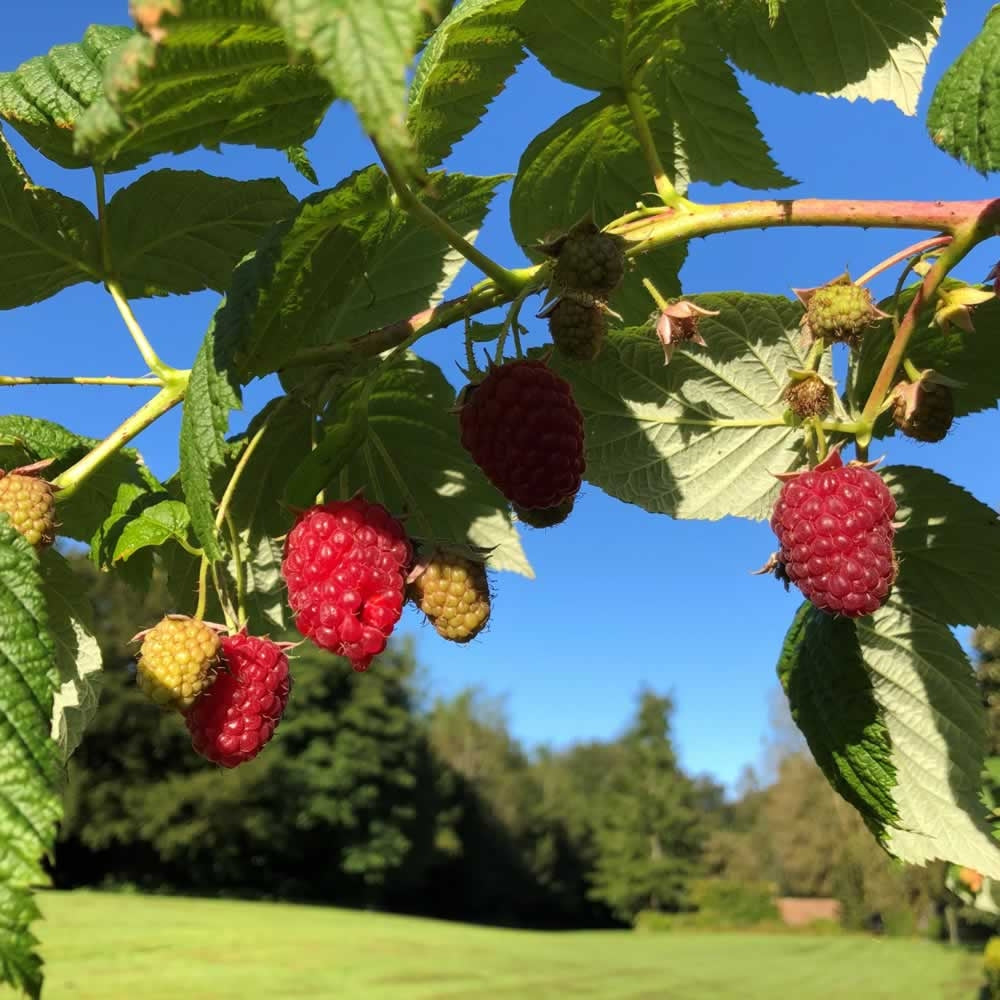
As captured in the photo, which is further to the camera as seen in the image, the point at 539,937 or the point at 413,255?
the point at 539,937

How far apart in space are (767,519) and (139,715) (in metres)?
34.6

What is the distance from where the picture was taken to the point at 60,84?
1.11m

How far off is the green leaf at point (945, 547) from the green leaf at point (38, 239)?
3.19 feet

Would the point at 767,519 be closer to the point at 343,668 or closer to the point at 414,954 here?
the point at 414,954

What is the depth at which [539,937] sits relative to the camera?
3300cm

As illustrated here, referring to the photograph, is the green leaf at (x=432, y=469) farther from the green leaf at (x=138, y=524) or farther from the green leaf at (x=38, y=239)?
the green leaf at (x=38, y=239)

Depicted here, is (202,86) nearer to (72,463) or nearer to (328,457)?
(328,457)

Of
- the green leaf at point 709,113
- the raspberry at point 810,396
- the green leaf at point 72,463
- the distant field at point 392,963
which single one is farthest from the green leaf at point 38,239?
the distant field at point 392,963

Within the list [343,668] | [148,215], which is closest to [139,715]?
[343,668]

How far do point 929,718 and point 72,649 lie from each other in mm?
967

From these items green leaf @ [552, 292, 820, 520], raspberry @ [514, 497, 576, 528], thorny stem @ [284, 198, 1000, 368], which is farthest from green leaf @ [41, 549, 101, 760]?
green leaf @ [552, 292, 820, 520]

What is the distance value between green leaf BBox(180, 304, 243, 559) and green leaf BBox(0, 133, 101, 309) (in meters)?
0.46

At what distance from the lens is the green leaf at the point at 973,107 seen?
814 millimetres

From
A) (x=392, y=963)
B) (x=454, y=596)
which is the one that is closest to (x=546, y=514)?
A: (x=454, y=596)
